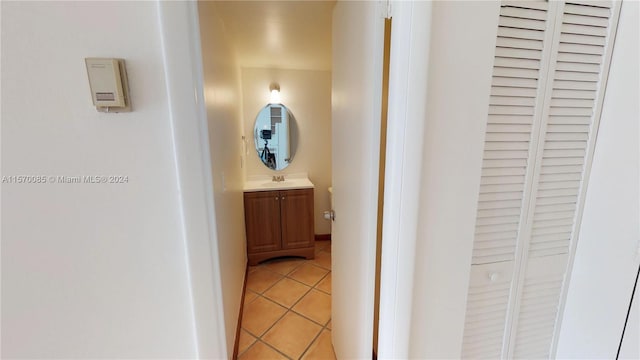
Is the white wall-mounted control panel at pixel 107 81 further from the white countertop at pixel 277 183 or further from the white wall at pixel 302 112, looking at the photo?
the white wall at pixel 302 112

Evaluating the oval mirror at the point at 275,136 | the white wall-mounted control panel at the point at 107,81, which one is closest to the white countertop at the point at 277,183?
the oval mirror at the point at 275,136

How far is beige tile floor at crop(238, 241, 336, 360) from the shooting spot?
1.65 meters

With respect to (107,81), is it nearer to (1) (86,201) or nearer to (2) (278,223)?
(1) (86,201)

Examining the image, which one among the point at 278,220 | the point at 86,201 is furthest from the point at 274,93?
the point at 86,201

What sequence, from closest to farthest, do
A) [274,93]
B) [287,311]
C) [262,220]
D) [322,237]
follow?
[287,311] → [262,220] → [274,93] → [322,237]

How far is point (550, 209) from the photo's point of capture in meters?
0.93

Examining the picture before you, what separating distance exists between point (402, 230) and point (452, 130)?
34 cm

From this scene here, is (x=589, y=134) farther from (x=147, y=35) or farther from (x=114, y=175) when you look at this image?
(x=114, y=175)

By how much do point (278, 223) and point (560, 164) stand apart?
224cm

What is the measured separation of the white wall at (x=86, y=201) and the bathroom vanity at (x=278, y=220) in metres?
1.68

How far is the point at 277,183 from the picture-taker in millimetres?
2805

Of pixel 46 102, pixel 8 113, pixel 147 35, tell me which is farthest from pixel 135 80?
pixel 8 113

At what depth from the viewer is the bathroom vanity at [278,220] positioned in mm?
2580

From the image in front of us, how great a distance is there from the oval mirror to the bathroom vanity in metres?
0.38
